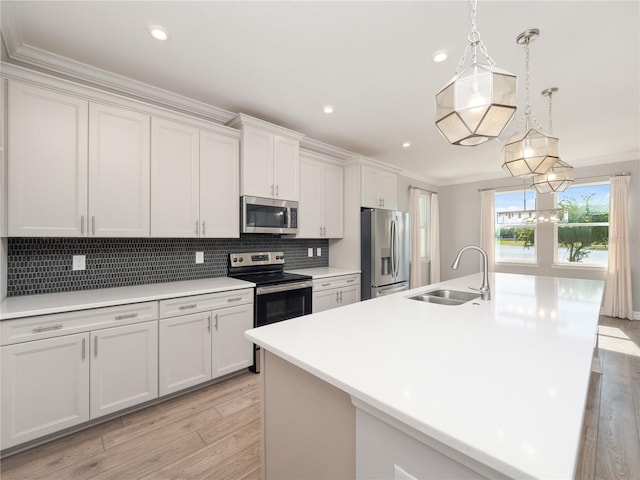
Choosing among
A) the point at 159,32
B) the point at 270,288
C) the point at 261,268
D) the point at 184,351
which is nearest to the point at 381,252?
the point at 261,268

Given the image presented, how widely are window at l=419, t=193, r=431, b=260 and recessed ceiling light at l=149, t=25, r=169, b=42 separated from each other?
5.34 metres

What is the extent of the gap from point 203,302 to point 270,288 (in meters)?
0.63

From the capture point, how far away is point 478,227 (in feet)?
19.9

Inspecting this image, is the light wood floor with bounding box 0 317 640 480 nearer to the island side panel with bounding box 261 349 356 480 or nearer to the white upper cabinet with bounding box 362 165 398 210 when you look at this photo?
the island side panel with bounding box 261 349 356 480

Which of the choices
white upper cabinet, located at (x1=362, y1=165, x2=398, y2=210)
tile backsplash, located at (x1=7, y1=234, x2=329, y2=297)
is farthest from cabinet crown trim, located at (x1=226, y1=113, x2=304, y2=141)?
white upper cabinet, located at (x1=362, y1=165, x2=398, y2=210)

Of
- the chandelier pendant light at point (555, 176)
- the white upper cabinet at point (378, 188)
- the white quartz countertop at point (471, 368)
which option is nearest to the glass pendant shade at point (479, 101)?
the white quartz countertop at point (471, 368)

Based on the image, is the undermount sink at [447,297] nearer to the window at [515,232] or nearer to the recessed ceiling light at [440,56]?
the recessed ceiling light at [440,56]

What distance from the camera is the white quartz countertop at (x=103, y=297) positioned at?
1699 millimetres

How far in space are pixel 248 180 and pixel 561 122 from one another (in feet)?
12.0

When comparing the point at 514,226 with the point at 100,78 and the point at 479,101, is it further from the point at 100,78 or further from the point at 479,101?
the point at 100,78

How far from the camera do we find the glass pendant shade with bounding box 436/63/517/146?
1069mm

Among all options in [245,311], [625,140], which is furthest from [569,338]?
[625,140]

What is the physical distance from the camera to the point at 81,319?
182 cm

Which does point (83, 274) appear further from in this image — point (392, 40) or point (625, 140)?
point (625, 140)
